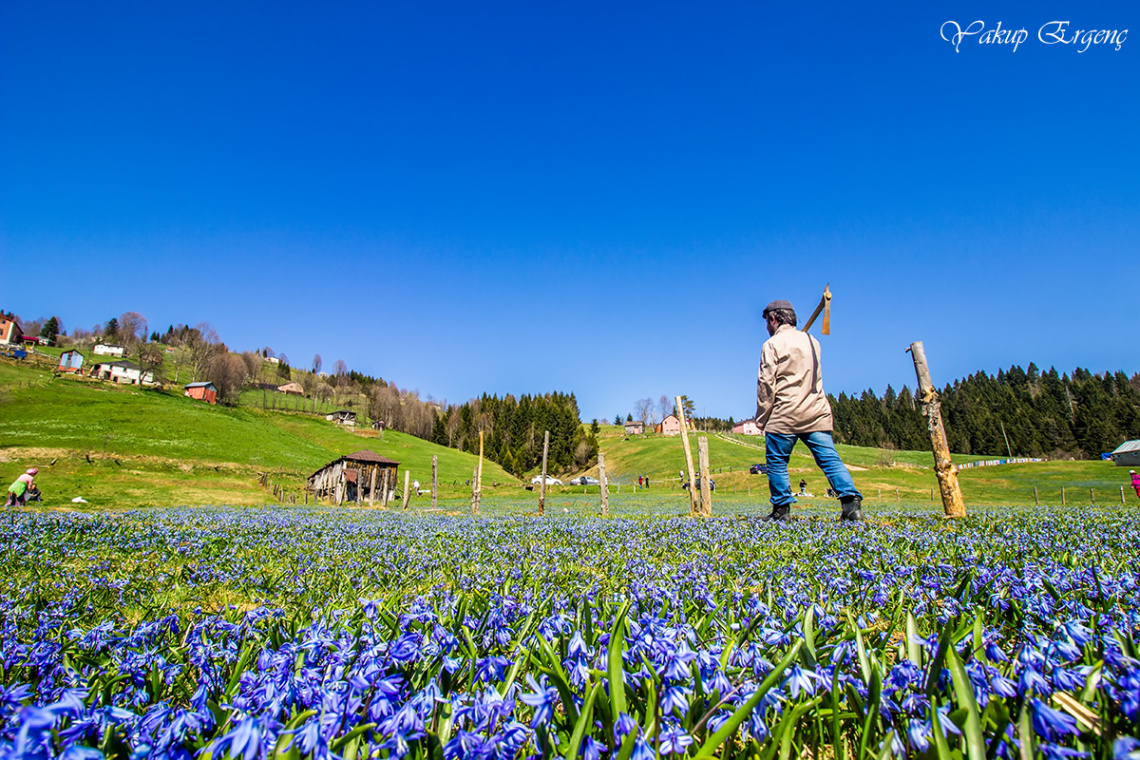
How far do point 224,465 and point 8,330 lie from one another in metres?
139

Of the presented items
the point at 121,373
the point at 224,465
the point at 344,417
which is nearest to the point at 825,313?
the point at 224,465

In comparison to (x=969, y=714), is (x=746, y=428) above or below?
above

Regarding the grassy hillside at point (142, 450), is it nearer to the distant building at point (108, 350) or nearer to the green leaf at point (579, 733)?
the green leaf at point (579, 733)

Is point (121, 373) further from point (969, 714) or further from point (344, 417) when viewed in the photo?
point (969, 714)

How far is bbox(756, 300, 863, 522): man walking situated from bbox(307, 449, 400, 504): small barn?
41.9 meters

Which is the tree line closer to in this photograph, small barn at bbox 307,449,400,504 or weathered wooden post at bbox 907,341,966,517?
small barn at bbox 307,449,400,504

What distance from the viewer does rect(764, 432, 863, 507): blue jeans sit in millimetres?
8188

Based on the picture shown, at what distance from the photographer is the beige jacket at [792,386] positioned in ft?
27.9

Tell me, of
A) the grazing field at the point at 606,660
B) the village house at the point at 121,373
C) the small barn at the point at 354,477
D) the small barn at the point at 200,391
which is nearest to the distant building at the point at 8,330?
the village house at the point at 121,373

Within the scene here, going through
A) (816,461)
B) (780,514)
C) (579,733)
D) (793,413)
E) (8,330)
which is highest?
(8,330)

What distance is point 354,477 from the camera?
1928 inches

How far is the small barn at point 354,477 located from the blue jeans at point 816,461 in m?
41.8

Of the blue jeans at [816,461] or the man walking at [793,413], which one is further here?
the man walking at [793,413]

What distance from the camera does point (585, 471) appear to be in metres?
112
